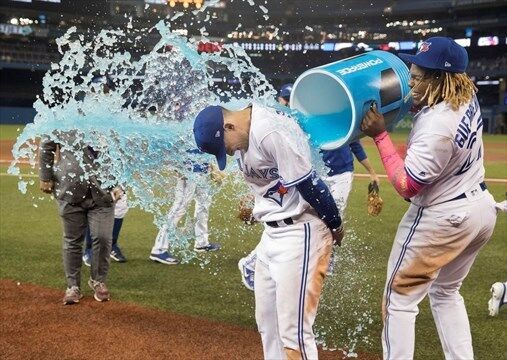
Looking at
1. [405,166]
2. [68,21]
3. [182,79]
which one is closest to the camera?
[405,166]

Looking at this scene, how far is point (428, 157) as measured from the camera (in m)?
3.26

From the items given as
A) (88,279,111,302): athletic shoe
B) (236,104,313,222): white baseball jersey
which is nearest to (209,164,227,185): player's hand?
(88,279,111,302): athletic shoe

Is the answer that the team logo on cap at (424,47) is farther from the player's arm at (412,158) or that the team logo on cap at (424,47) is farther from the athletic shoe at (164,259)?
the athletic shoe at (164,259)

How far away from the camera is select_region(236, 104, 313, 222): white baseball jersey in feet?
10.3

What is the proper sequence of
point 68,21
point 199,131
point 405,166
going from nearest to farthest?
1. point 199,131
2. point 405,166
3. point 68,21

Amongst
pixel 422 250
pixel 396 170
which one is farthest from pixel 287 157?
A: pixel 422 250

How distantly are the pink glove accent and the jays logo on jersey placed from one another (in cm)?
56

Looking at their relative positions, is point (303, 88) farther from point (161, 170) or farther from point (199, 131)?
point (161, 170)

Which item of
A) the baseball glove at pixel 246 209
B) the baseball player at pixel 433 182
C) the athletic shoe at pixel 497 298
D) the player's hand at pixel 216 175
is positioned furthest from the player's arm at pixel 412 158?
the athletic shoe at pixel 497 298

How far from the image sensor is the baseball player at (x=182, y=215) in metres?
6.93

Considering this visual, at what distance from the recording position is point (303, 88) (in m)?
3.67

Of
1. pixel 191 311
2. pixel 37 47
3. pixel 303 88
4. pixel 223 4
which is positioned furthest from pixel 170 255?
pixel 223 4

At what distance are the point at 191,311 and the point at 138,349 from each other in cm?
100

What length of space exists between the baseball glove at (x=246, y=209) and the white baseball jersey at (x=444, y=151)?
1.08 metres
